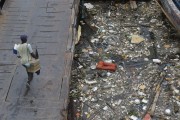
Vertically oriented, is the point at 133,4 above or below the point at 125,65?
above

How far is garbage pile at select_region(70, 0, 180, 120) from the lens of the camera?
23.8 feet

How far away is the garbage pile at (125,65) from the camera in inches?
286

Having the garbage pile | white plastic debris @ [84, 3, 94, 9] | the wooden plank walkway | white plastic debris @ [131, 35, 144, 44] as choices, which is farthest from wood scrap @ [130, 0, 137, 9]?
the wooden plank walkway

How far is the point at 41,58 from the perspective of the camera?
24.4ft

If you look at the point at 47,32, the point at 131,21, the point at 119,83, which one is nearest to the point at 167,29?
the point at 131,21

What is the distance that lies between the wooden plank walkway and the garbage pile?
77 cm

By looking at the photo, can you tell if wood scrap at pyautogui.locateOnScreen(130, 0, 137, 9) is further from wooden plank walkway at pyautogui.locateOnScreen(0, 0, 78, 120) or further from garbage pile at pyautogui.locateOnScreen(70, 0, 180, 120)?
wooden plank walkway at pyautogui.locateOnScreen(0, 0, 78, 120)

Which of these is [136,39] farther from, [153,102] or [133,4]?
[153,102]

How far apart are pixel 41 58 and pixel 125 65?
2037 mm

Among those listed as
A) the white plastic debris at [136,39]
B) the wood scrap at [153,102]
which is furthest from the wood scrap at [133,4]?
the wood scrap at [153,102]

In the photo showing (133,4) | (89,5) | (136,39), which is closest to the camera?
(136,39)

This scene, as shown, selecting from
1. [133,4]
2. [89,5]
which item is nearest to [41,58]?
[89,5]

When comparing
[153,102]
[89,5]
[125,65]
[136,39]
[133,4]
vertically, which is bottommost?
[153,102]

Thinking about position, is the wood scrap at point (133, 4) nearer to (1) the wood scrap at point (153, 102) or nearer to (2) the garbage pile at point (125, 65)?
(2) the garbage pile at point (125, 65)
